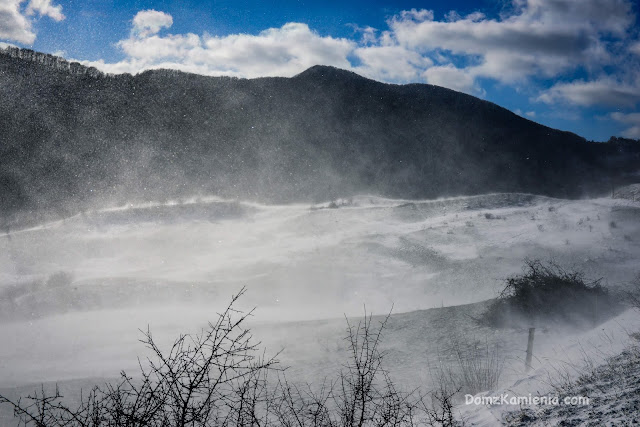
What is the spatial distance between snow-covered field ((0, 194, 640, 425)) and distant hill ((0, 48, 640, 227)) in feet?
20.3

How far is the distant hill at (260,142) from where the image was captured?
34281mm

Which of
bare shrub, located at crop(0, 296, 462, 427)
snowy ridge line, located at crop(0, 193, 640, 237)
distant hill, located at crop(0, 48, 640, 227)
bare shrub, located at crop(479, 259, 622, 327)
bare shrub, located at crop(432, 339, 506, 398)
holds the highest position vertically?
Result: distant hill, located at crop(0, 48, 640, 227)

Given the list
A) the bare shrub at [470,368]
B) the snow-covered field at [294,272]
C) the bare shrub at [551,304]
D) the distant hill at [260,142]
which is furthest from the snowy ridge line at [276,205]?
the bare shrub at [470,368]

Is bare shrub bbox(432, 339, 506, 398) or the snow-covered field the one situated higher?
the snow-covered field

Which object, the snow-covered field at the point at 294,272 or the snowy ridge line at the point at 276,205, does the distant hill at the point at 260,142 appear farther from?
the snow-covered field at the point at 294,272

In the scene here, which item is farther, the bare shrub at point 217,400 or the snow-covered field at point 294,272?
the snow-covered field at point 294,272

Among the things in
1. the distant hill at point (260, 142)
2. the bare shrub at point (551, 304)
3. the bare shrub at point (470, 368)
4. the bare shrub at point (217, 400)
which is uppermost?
the distant hill at point (260, 142)

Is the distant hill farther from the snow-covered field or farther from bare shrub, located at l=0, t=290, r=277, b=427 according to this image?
bare shrub, located at l=0, t=290, r=277, b=427

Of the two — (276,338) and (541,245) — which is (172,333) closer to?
(276,338)

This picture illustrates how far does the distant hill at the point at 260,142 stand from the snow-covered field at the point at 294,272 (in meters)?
6.17

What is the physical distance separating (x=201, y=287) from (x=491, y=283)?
12.4 meters

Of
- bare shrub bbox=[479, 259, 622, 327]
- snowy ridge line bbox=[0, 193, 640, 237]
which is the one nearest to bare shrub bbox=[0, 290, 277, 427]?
A: bare shrub bbox=[479, 259, 622, 327]

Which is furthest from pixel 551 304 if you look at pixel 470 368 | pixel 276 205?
pixel 276 205

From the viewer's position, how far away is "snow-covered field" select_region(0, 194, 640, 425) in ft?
40.7
